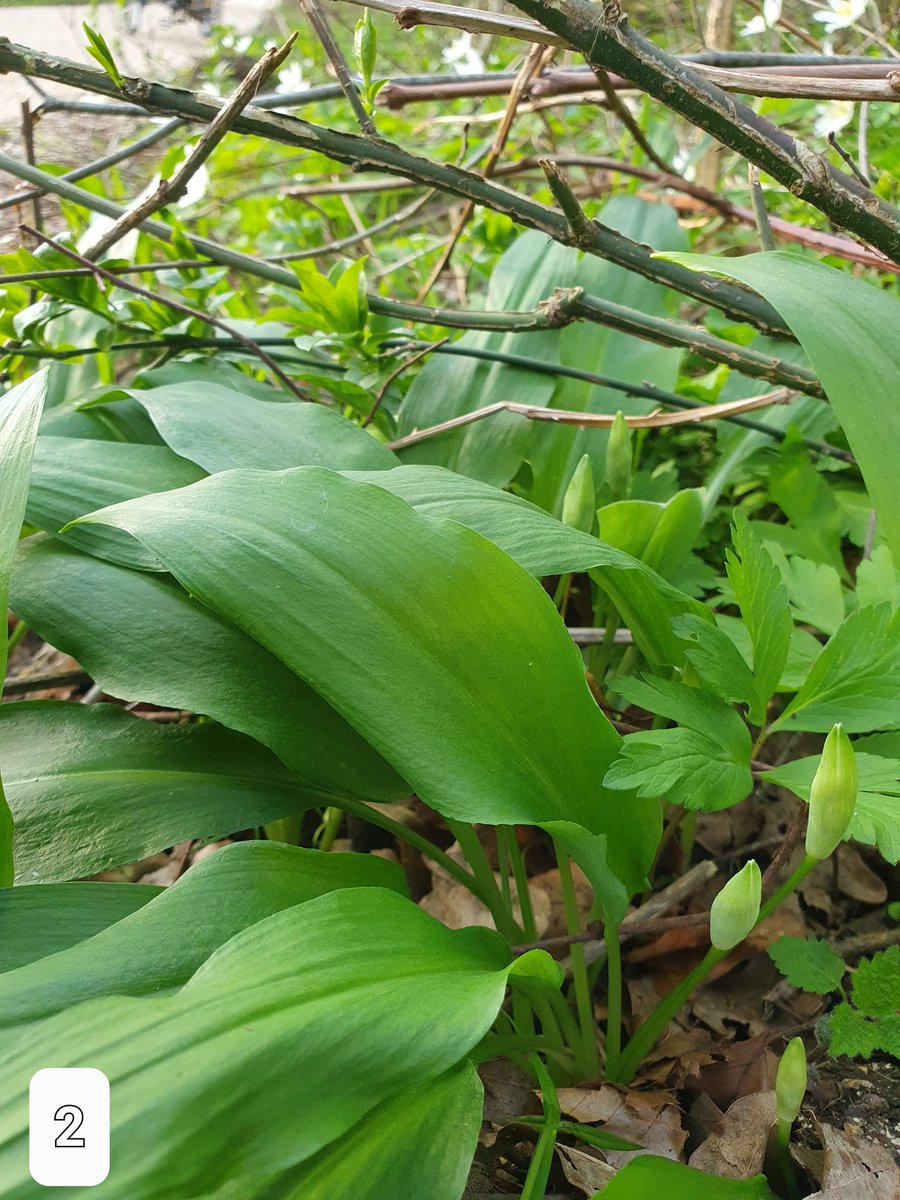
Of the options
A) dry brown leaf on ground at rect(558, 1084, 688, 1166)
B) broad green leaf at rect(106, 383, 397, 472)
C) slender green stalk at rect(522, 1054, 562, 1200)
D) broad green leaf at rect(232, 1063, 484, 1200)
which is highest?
broad green leaf at rect(106, 383, 397, 472)

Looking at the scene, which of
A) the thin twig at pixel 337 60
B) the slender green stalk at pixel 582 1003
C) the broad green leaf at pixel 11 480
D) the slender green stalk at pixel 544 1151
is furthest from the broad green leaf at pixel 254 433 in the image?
the slender green stalk at pixel 544 1151

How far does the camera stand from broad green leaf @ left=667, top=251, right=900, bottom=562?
49 cm

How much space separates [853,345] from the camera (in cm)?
52

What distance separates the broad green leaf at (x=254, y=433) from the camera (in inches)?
29.1

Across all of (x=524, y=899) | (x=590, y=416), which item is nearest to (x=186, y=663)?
(x=524, y=899)

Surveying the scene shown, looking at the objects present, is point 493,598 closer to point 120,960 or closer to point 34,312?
point 120,960

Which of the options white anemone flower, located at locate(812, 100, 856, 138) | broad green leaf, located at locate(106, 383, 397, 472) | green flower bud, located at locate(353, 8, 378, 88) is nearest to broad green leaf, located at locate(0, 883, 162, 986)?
broad green leaf, located at locate(106, 383, 397, 472)

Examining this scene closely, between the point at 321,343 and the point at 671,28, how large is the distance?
2.56 m

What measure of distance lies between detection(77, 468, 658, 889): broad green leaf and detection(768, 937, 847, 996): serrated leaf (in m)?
0.22

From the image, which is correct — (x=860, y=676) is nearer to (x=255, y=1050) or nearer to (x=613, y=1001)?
(x=613, y=1001)

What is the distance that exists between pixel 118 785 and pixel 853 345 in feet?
1.90

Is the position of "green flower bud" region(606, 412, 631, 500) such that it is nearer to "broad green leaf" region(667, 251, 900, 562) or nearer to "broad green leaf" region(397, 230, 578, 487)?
"broad green leaf" region(397, 230, 578, 487)

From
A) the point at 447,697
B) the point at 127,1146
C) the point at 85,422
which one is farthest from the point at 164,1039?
the point at 85,422

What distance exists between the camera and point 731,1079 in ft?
2.12
